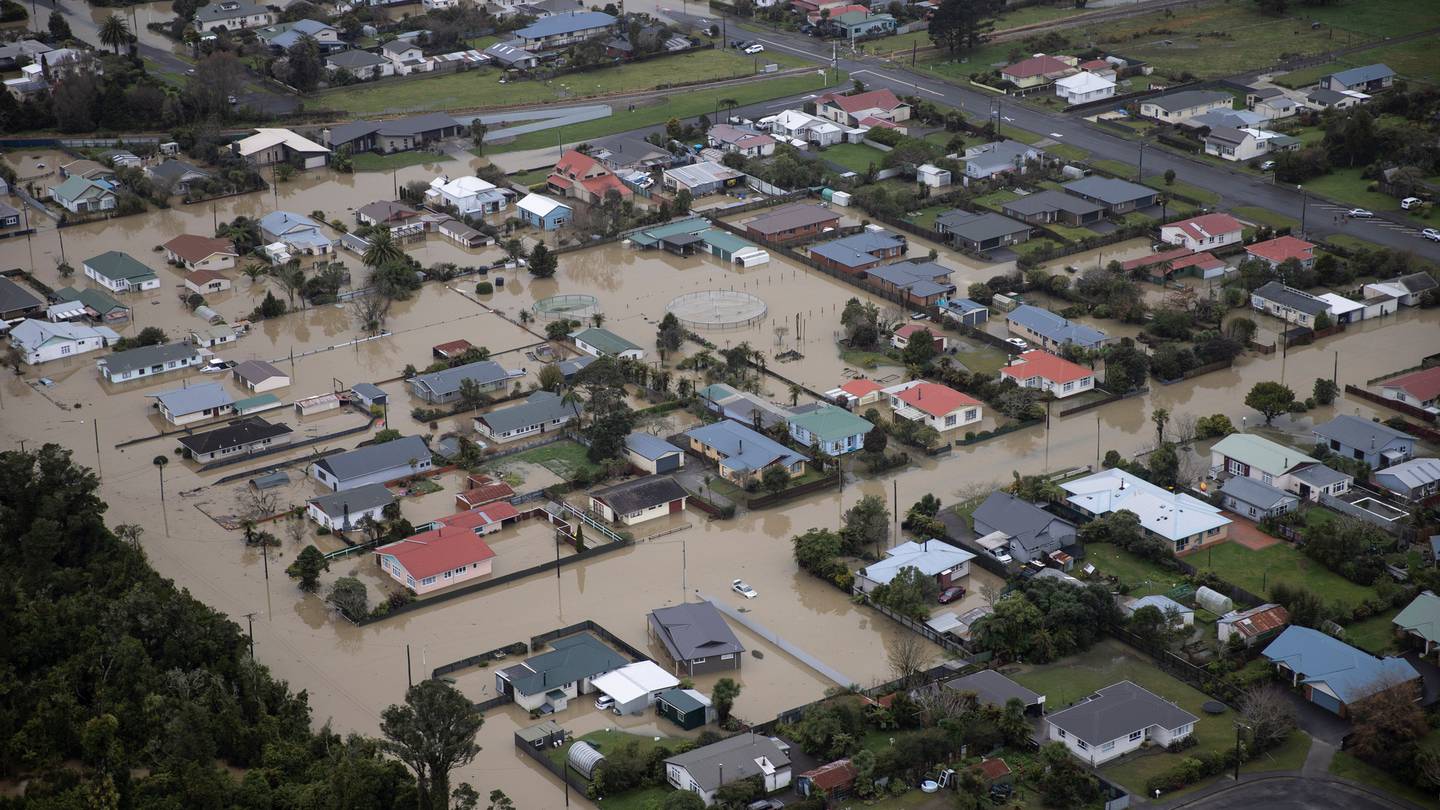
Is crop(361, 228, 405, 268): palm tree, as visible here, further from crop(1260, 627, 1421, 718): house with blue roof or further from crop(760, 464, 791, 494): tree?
crop(1260, 627, 1421, 718): house with blue roof

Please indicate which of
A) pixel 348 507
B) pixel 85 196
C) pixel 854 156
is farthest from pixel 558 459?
pixel 85 196

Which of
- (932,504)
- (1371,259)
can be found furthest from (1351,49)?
(932,504)

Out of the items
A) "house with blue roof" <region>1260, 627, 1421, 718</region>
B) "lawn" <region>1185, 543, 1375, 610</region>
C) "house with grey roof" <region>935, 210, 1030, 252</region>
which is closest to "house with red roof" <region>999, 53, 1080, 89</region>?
"house with grey roof" <region>935, 210, 1030, 252</region>

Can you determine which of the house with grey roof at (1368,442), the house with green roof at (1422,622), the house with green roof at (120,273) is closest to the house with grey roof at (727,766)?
the house with green roof at (1422,622)

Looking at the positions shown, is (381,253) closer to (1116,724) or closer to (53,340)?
(53,340)

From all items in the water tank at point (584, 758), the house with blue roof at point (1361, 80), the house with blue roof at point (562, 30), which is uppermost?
the house with blue roof at point (562, 30)

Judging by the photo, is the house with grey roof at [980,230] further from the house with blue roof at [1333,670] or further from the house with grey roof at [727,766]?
the house with grey roof at [727,766]
